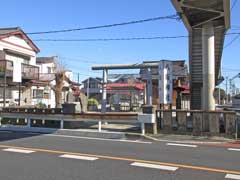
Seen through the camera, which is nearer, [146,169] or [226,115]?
[146,169]

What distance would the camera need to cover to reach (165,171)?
6.96m

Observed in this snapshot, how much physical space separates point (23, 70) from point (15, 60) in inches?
97.9

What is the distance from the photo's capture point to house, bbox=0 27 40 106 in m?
27.5

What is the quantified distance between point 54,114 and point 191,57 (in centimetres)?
923

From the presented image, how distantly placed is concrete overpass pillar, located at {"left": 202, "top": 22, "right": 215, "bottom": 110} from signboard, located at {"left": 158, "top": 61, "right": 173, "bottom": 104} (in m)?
1.90

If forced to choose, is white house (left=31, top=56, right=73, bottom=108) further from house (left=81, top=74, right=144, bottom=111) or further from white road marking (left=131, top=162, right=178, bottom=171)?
white road marking (left=131, top=162, right=178, bottom=171)

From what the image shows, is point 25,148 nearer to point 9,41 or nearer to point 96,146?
point 96,146

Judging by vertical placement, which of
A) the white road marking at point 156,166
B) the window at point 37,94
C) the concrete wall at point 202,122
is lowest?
the white road marking at point 156,166

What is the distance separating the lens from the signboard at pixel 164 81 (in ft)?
49.5

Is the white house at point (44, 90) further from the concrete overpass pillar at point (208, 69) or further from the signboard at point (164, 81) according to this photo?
the concrete overpass pillar at point (208, 69)

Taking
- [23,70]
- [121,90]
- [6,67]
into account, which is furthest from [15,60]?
[121,90]

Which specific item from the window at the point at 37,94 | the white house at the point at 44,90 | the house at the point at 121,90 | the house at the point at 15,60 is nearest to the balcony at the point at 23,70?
the house at the point at 15,60

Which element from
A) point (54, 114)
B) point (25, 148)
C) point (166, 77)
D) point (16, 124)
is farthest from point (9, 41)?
point (25, 148)

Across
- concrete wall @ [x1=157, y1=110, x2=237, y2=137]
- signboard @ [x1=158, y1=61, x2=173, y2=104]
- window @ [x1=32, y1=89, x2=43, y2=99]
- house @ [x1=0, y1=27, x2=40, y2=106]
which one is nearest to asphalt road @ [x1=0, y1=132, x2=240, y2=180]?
concrete wall @ [x1=157, y1=110, x2=237, y2=137]
